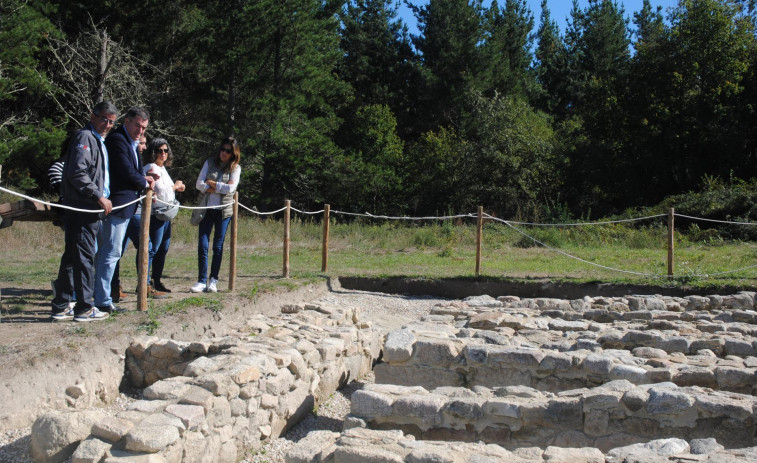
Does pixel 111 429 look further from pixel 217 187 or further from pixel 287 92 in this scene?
pixel 287 92

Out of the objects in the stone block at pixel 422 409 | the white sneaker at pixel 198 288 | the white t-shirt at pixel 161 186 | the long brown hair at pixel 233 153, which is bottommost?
the stone block at pixel 422 409

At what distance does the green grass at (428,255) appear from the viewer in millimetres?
11414

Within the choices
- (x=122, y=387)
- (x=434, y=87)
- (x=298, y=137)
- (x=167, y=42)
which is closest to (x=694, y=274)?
(x=122, y=387)

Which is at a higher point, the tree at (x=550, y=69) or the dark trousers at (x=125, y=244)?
the tree at (x=550, y=69)

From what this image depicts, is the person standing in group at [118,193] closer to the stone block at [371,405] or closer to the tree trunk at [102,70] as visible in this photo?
the stone block at [371,405]

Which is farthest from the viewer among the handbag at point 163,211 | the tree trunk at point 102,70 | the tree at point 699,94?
the tree at point 699,94

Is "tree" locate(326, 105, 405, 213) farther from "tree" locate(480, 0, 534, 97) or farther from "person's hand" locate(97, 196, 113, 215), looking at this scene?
"person's hand" locate(97, 196, 113, 215)

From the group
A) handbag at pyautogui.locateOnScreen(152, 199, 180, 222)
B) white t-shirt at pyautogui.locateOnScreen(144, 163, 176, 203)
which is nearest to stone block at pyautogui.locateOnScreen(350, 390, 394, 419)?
handbag at pyautogui.locateOnScreen(152, 199, 180, 222)

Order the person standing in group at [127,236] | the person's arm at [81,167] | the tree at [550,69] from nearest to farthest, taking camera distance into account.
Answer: the person's arm at [81,167], the person standing in group at [127,236], the tree at [550,69]

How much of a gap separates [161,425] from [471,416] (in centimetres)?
220

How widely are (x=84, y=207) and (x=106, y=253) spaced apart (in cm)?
54

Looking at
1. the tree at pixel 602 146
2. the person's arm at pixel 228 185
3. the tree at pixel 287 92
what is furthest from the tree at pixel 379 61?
the person's arm at pixel 228 185

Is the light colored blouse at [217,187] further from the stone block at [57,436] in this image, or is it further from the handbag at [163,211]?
the stone block at [57,436]

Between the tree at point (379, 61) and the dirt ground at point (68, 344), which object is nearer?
the dirt ground at point (68, 344)
